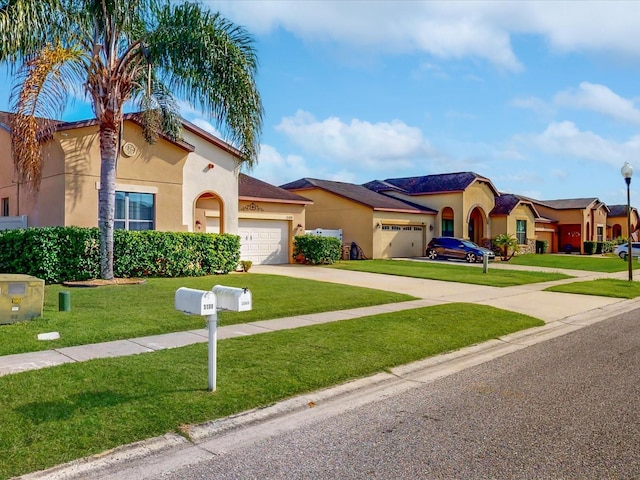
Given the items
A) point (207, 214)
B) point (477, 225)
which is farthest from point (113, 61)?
point (477, 225)

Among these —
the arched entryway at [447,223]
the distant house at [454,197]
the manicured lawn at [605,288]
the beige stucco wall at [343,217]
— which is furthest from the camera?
the arched entryway at [447,223]

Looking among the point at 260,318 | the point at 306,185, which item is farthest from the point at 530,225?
the point at 260,318

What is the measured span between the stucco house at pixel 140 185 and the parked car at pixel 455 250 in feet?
42.6

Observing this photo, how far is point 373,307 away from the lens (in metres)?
12.2

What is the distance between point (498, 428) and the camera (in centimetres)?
494

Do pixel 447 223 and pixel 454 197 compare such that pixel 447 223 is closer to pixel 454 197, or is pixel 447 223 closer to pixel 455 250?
pixel 454 197

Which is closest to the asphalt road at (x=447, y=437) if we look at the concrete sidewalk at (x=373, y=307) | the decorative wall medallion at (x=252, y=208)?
the concrete sidewalk at (x=373, y=307)

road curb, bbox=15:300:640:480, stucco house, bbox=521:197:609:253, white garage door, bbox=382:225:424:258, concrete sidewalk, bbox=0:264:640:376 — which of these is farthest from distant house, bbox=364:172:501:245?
road curb, bbox=15:300:640:480

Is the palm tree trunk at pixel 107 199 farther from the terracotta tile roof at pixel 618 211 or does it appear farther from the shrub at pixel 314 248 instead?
the terracotta tile roof at pixel 618 211

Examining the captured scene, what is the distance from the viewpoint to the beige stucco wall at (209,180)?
2022 centimetres

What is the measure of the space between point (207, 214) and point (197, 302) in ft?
57.8

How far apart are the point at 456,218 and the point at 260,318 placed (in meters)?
27.4

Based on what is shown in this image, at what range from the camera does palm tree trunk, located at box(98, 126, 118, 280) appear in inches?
551

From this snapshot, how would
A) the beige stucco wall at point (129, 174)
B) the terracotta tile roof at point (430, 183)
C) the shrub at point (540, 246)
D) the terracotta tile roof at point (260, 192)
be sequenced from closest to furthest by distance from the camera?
the beige stucco wall at point (129, 174) < the terracotta tile roof at point (260, 192) < the terracotta tile roof at point (430, 183) < the shrub at point (540, 246)
